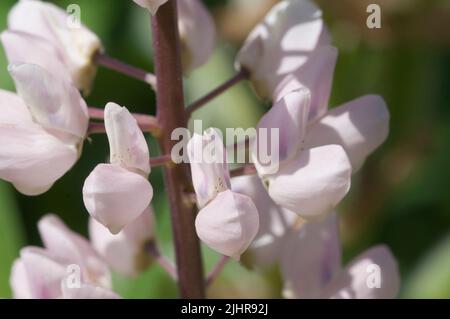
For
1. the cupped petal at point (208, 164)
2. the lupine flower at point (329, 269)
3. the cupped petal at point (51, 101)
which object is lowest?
the lupine flower at point (329, 269)

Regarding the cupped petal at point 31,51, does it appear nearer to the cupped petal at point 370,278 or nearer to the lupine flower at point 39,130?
the lupine flower at point 39,130

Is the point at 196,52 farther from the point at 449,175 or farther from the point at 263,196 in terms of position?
the point at 449,175

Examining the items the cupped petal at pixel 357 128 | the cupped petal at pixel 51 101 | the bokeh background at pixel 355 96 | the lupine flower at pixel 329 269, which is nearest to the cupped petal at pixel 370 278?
the lupine flower at pixel 329 269

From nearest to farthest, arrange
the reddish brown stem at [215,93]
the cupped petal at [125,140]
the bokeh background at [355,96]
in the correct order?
the cupped petal at [125,140] < the reddish brown stem at [215,93] < the bokeh background at [355,96]

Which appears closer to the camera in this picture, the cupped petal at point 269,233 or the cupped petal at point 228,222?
the cupped petal at point 228,222

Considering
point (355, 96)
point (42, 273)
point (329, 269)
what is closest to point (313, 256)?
point (329, 269)

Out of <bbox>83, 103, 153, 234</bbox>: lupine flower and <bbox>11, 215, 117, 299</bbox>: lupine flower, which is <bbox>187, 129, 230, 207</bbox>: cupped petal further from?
<bbox>11, 215, 117, 299</bbox>: lupine flower
